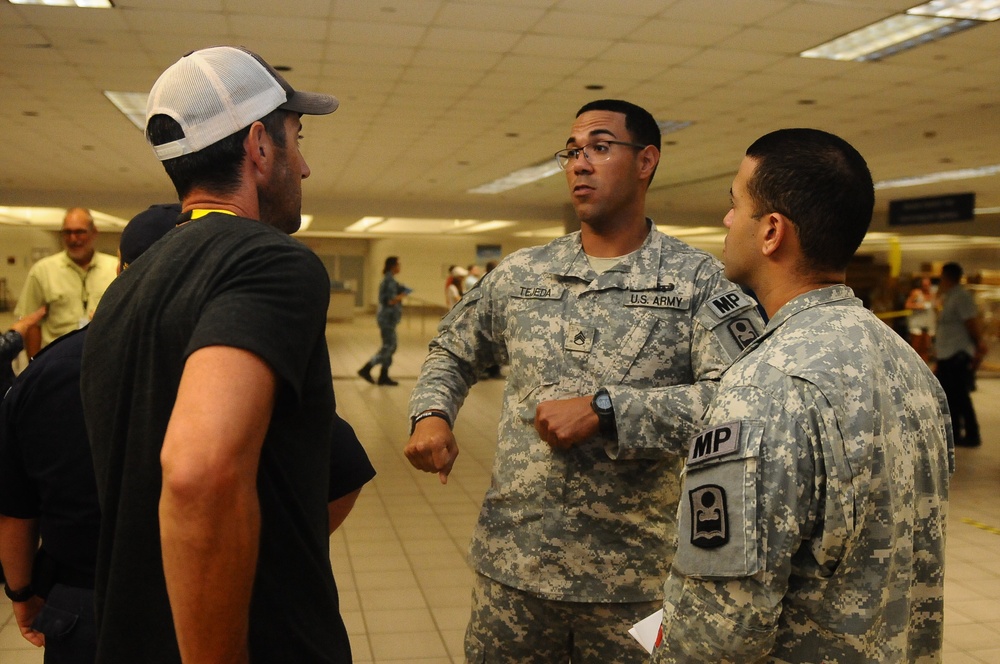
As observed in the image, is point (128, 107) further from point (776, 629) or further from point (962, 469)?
point (776, 629)

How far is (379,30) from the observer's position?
6.23 metres

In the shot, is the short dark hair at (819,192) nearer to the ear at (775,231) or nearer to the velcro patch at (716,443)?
the ear at (775,231)

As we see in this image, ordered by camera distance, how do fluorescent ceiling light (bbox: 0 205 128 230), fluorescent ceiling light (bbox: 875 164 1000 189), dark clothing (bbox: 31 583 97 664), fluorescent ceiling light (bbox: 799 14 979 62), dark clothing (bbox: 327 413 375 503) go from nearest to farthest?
dark clothing (bbox: 31 583 97 664) < dark clothing (bbox: 327 413 375 503) < fluorescent ceiling light (bbox: 799 14 979 62) < fluorescent ceiling light (bbox: 875 164 1000 189) < fluorescent ceiling light (bbox: 0 205 128 230)

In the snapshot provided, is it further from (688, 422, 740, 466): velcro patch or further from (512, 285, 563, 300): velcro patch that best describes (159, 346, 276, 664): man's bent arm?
(512, 285, 563, 300): velcro patch

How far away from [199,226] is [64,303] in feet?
13.8

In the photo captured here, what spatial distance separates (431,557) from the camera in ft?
15.3

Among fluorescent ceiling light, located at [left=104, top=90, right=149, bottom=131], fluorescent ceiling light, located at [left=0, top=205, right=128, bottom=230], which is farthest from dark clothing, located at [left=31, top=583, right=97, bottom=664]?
fluorescent ceiling light, located at [left=0, top=205, right=128, bottom=230]

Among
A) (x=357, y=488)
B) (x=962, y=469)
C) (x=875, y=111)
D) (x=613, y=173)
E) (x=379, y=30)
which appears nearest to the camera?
(x=357, y=488)

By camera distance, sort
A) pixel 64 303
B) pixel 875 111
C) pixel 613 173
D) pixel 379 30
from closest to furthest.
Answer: pixel 613 173, pixel 64 303, pixel 379 30, pixel 875 111

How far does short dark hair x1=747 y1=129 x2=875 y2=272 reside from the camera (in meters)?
1.20

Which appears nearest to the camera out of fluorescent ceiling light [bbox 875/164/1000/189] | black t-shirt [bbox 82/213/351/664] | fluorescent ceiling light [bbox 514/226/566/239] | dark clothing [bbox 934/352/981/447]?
black t-shirt [bbox 82/213/351/664]

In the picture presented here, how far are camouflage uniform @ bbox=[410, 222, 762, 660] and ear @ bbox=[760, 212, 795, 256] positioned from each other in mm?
565

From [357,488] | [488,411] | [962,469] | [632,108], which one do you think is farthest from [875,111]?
[357,488]

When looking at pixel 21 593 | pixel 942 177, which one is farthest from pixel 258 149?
pixel 942 177
